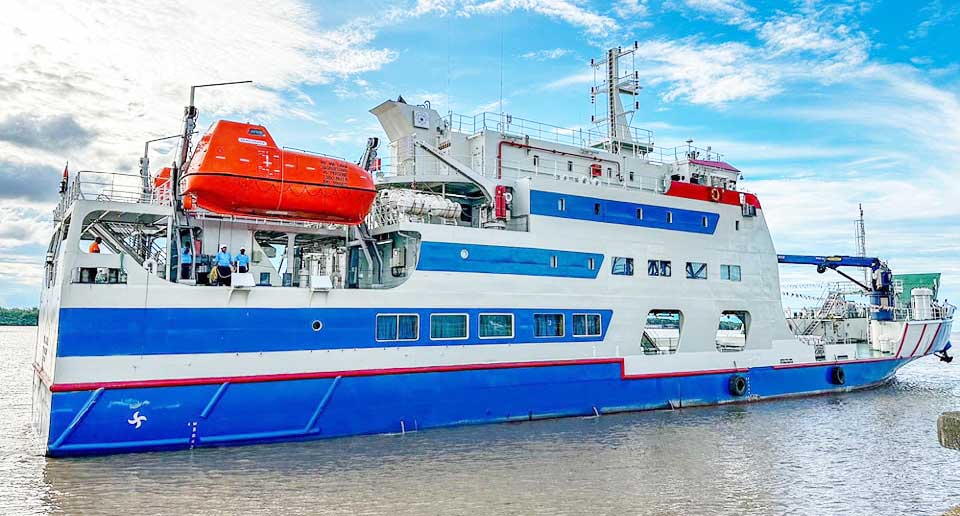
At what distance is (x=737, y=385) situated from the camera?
59.0 ft

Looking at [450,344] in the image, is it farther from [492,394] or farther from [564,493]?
[564,493]

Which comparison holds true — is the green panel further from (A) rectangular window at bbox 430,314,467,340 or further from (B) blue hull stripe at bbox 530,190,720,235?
(A) rectangular window at bbox 430,314,467,340

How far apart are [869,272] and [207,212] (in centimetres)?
2419

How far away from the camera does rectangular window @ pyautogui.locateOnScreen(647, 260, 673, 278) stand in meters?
17.1

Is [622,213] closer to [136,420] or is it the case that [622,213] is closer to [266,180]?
[266,180]

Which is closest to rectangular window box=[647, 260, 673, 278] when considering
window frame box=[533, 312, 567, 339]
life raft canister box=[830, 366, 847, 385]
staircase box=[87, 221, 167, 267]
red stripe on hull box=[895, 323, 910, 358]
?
window frame box=[533, 312, 567, 339]

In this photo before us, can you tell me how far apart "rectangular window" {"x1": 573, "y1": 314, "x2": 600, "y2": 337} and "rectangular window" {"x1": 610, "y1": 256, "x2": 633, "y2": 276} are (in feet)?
4.31

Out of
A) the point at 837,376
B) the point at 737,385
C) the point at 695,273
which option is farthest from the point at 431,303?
the point at 837,376

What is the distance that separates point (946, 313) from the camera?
24.7m

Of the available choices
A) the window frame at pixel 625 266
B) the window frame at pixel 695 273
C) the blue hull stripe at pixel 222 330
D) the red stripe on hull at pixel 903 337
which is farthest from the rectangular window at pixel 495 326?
the red stripe on hull at pixel 903 337

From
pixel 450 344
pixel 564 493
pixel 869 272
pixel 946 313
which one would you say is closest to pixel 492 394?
pixel 450 344

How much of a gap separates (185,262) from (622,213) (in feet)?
34.1

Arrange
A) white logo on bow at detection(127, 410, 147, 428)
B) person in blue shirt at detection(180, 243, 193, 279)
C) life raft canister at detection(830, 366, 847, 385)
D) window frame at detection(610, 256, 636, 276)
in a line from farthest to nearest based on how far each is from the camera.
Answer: life raft canister at detection(830, 366, 847, 385) < window frame at detection(610, 256, 636, 276) < person in blue shirt at detection(180, 243, 193, 279) < white logo on bow at detection(127, 410, 147, 428)

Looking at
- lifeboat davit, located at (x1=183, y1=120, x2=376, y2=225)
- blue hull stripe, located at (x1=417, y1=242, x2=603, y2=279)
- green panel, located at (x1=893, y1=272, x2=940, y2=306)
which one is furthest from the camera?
green panel, located at (x1=893, y1=272, x2=940, y2=306)
